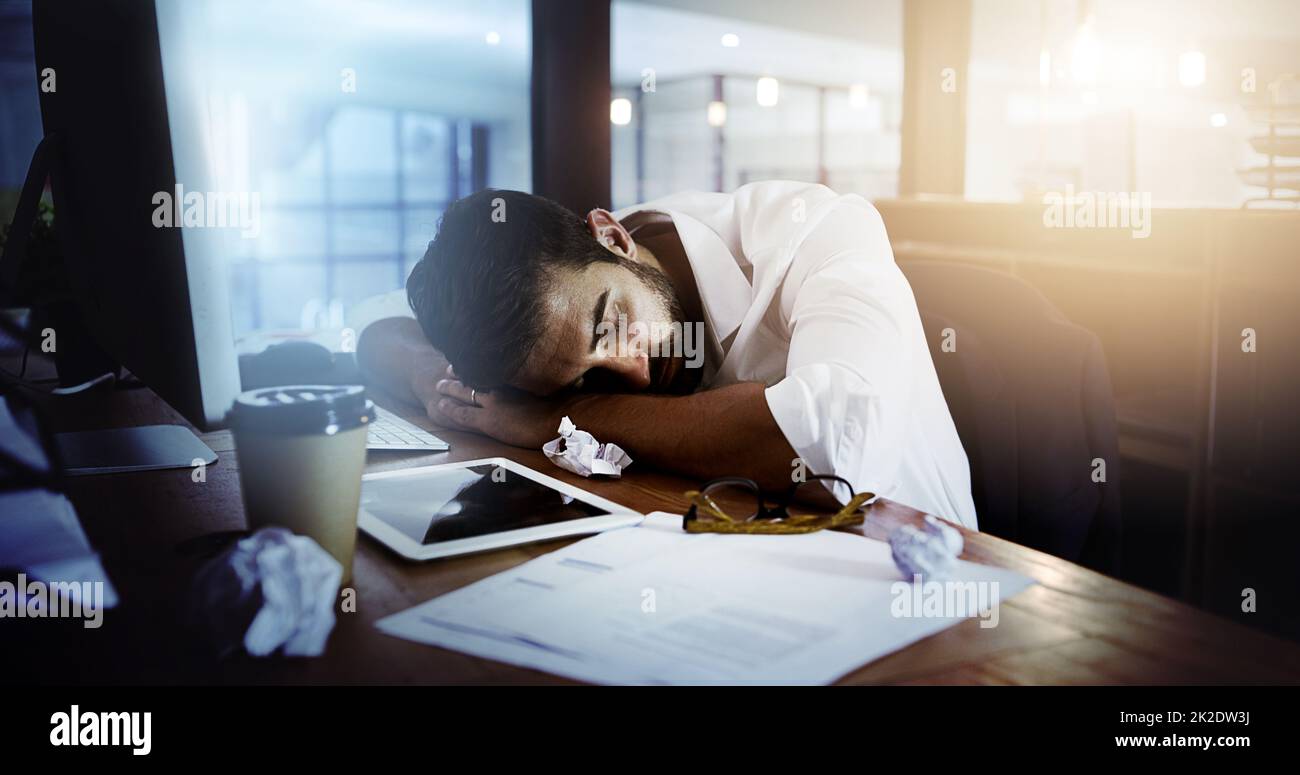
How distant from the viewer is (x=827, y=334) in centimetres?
110

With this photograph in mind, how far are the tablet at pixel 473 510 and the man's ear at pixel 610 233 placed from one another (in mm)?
545

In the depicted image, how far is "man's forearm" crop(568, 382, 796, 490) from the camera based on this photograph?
1.00m

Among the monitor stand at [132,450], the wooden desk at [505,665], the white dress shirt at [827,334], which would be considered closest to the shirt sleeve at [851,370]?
the white dress shirt at [827,334]

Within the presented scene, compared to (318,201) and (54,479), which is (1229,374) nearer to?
(54,479)

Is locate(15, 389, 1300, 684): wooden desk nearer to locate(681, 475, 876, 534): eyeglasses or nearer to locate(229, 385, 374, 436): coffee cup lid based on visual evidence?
locate(681, 475, 876, 534): eyeglasses

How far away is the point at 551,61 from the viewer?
8.87ft

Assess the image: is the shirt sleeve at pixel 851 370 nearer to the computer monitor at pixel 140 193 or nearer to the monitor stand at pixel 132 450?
the computer monitor at pixel 140 193

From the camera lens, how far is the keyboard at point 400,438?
3.85 ft

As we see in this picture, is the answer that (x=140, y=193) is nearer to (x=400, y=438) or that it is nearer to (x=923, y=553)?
(x=400, y=438)

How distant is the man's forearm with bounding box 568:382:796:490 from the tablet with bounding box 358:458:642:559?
132 mm
